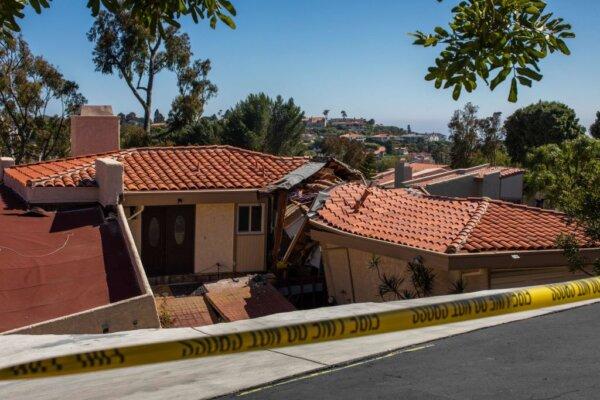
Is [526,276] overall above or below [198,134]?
below

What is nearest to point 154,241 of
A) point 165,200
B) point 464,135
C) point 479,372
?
point 165,200

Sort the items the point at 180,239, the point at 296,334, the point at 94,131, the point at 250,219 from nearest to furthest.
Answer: the point at 296,334, the point at 180,239, the point at 250,219, the point at 94,131

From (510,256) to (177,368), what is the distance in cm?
874

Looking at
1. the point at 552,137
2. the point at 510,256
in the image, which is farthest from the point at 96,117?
the point at 552,137

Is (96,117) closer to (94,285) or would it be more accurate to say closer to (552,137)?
(94,285)

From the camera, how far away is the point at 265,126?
42125 millimetres

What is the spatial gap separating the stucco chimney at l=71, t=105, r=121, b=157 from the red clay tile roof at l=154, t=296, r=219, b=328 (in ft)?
22.7

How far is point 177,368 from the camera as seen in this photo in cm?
369

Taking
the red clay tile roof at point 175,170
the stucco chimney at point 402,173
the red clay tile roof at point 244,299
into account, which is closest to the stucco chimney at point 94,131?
the red clay tile roof at point 175,170

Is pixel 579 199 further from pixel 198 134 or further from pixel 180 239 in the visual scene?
pixel 198 134

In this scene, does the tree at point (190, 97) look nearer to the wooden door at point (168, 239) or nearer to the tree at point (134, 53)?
the tree at point (134, 53)

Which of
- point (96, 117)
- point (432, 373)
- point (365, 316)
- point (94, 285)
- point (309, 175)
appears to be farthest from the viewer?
point (96, 117)

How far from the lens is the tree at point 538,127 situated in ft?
164

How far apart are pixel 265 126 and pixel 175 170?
80.8 feet
